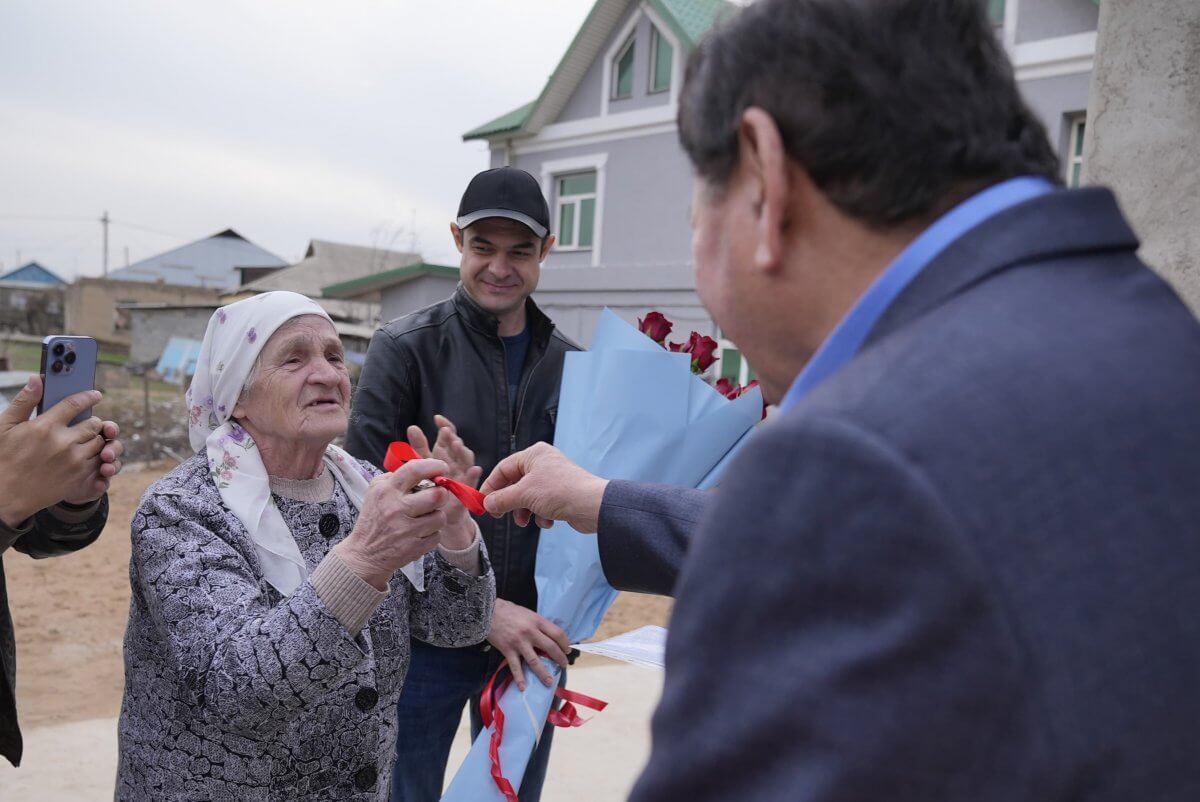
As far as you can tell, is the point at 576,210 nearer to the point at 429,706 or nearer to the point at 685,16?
the point at 685,16

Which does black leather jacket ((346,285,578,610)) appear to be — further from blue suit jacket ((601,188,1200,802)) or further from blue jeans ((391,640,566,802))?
blue suit jacket ((601,188,1200,802))

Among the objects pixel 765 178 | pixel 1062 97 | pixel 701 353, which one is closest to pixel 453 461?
pixel 701 353

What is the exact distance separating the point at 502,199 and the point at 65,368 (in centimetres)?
153

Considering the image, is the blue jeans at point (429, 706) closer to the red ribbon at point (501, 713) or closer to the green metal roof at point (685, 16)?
the red ribbon at point (501, 713)

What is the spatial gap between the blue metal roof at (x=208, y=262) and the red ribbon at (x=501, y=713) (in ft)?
194

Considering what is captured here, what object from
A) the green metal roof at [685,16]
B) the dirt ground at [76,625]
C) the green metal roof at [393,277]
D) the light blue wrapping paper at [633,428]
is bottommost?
the dirt ground at [76,625]

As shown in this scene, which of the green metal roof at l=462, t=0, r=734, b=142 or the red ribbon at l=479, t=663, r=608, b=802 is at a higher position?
the green metal roof at l=462, t=0, r=734, b=142

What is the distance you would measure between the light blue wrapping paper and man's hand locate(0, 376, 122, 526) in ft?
3.48

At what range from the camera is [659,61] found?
17.2 metres

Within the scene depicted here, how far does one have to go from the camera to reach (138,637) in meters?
2.17

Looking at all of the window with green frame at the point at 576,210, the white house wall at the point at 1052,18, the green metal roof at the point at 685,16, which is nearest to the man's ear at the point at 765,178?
the white house wall at the point at 1052,18

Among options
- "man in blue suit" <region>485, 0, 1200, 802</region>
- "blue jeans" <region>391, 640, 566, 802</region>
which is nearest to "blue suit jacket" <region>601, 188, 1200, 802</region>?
"man in blue suit" <region>485, 0, 1200, 802</region>

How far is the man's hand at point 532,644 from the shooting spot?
2.40 metres

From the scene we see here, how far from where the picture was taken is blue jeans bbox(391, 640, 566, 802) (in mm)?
2877
